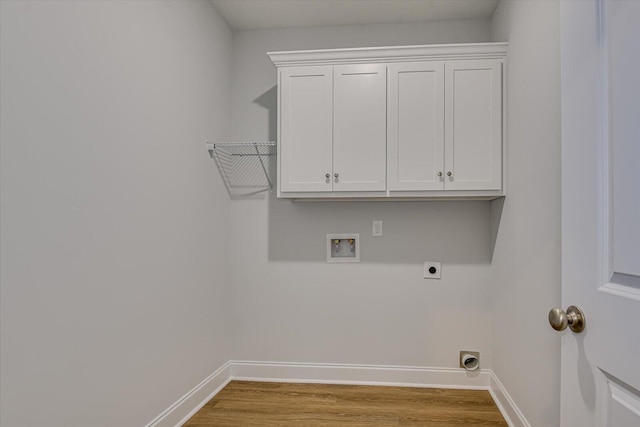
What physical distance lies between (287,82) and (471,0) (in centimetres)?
127

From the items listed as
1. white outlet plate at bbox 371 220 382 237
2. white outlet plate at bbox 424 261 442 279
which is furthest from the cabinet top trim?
white outlet plate at bbox 424 261 442 279

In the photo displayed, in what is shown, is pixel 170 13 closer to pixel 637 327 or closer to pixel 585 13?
pixel 585 13

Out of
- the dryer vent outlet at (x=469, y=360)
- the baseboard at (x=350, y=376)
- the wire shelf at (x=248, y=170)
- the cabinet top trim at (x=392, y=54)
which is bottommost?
the baseboard at (x=350, y=376)

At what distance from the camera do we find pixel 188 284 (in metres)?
2.19

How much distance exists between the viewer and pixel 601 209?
2.78ft

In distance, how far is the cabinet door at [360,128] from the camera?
7.70ft

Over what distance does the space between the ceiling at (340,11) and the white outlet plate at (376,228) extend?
142 cm

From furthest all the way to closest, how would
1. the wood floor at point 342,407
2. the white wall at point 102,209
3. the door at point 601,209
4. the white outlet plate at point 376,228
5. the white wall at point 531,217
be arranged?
1. the white outlet plate at point 376,228
2. the wood floor at point 342,407
3. the white wall at point 531,217
4. the white wall at point 102,209
5. the door at point 601,209

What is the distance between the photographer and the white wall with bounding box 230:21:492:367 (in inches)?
103

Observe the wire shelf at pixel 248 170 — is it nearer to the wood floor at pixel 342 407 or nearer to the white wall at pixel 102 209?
the white wall at pixel 102 209

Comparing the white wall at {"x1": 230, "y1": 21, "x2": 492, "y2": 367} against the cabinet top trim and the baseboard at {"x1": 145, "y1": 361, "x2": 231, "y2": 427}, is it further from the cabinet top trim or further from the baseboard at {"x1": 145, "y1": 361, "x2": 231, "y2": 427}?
the cabinet top trim

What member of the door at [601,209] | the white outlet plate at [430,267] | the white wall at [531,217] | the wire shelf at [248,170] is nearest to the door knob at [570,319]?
the door at [601,209]

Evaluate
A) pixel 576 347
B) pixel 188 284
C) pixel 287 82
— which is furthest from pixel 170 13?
pixel 576 347

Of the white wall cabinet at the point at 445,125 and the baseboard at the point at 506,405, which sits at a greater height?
the white wall cabinet at the point at 445,125
